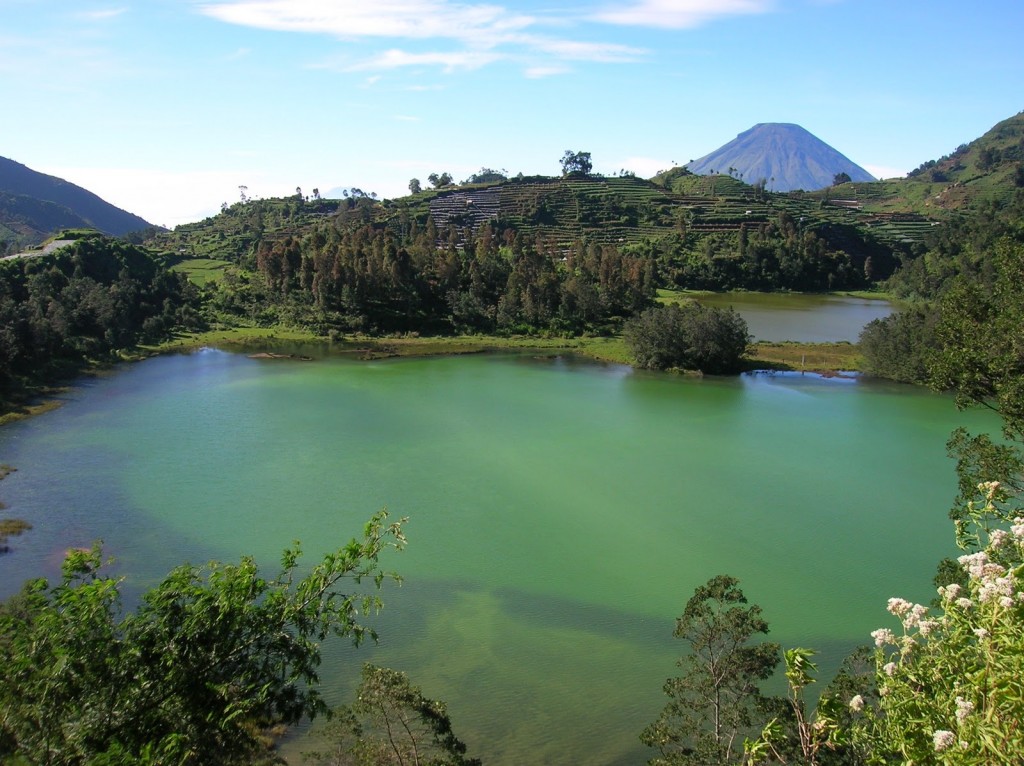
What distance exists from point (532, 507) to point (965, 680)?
16.4 metres

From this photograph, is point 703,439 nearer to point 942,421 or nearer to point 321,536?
point 942,421

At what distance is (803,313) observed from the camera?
6044cm

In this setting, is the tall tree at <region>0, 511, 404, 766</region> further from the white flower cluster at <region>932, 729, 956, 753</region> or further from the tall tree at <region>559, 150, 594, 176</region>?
the tall tree at <region>559, 150, 594, 176</region>

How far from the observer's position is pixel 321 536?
18.2 meters

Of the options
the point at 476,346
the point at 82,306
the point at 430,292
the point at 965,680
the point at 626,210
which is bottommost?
the point at 476,346

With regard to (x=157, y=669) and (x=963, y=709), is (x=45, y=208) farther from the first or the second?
(x=963, y=709)

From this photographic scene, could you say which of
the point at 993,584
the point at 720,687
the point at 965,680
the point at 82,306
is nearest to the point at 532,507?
the point at 720,687

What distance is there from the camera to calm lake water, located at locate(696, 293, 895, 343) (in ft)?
164

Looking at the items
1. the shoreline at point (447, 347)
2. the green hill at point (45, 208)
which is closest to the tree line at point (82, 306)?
the shoreline at point (447, 347)

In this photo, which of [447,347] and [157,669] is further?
[447,347]

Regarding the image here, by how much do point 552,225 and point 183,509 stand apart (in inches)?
2775

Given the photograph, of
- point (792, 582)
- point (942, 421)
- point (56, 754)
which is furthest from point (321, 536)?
point (942, 421)

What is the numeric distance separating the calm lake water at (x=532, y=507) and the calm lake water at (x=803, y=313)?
15.9 metres

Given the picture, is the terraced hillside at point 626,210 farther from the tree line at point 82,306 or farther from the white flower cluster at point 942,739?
the white flower cluster at point 942,739
